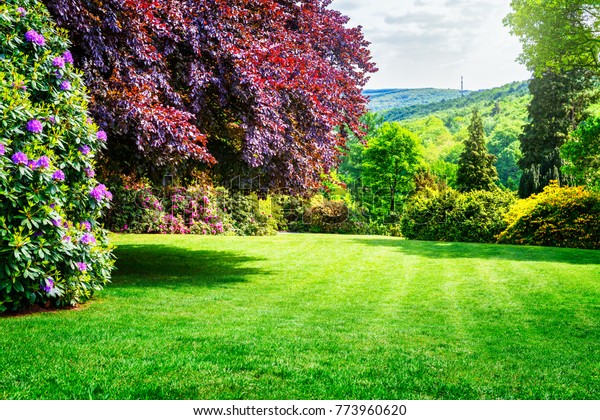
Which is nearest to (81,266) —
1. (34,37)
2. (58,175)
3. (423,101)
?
(58,175)

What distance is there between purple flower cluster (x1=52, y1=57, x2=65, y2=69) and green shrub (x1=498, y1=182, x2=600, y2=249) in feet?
52.7

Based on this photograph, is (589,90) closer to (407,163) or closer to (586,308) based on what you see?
(407,163)

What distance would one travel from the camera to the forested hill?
88.5 metres

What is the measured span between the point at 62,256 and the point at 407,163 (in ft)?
128

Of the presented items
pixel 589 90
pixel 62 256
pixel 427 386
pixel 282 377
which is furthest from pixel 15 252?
pixel 589 90

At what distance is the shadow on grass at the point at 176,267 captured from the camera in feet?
35.5

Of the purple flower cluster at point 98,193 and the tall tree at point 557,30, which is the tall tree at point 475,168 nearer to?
the tall tree at point 557,30

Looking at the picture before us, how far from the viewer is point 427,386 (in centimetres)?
448

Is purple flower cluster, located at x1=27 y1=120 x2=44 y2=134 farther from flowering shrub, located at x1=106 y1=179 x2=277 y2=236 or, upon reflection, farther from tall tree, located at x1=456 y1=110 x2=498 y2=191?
tall tree, located at x1=456 y1=110 x2=498 y2=191

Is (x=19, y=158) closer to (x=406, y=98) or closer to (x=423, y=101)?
(x=406, y=98)

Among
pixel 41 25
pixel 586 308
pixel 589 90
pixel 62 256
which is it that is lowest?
pixel 586 308

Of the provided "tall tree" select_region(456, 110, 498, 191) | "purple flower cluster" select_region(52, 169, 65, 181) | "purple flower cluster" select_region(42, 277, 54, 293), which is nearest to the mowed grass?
"purple flower cluster" select_region(42, 277, 54, 293)

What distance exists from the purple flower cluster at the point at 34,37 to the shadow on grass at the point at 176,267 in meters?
4.48

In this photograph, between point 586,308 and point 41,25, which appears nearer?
point 41,25
